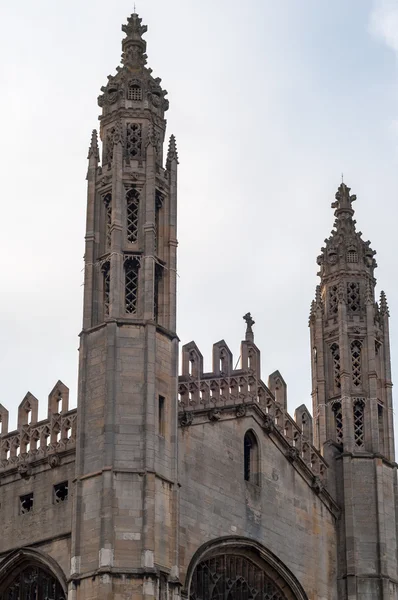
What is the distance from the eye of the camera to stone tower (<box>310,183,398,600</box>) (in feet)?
165

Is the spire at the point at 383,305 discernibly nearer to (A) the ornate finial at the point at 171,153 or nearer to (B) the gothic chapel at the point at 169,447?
(B) the gothic chapel at the point at 169,447

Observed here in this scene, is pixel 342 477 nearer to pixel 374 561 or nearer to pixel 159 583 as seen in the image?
pixel 374 561

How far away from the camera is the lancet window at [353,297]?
5391 cm

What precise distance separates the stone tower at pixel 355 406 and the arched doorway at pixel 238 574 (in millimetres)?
2600

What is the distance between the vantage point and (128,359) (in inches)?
1719

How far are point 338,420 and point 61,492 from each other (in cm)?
1074

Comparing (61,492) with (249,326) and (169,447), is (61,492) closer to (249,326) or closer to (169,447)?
(169,447)

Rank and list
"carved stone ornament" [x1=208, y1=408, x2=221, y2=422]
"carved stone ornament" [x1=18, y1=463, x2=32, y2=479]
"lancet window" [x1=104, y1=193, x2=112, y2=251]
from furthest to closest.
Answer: "carved stone ornament" [x1=208, y1=408, x2=221, y2=422], "carved stone ornament" [x1=18, y1=463, x2=32, y2=479], "lancet window" [x1=104, y1=193, x2=112, y2=251]

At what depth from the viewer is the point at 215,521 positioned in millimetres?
45906

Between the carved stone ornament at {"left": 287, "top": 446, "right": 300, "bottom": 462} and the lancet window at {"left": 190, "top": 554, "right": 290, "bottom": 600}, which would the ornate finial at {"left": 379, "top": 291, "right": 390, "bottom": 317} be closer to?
the carved stone ornament at {"left": 287, "top": 446, "right": 300, "bottom": 462}

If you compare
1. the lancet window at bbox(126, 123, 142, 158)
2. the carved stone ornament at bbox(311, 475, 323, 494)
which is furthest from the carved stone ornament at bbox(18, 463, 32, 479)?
the carved stone ornament at bbox(311, 475, 323, 494)

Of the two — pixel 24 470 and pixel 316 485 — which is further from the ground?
pixel 316 485

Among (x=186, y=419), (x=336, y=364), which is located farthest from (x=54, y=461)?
(x=336, y=364)

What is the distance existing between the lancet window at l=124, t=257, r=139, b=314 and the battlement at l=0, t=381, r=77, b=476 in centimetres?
337
